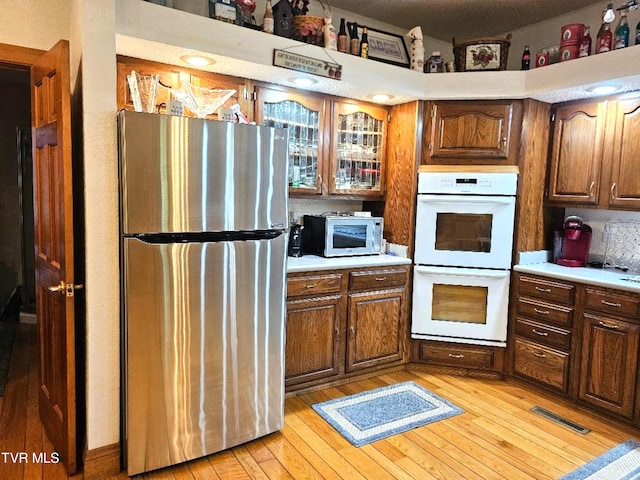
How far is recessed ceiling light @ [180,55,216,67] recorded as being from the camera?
7.95 ft

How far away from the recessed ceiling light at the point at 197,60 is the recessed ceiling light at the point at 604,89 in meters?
2.35

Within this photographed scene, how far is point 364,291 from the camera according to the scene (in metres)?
3.13

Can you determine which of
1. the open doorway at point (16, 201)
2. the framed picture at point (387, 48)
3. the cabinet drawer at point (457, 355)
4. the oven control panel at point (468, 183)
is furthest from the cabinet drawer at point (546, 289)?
the open doorway at point (16, 201)

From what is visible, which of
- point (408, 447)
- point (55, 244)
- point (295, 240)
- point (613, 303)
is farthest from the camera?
point (295, 240)

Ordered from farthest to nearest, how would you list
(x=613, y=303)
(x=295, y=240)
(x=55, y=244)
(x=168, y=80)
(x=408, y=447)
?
(x=295, y=240) < (x=613, y=303) < (x=168, y=80) < (x=408, y=447) < (x=55, y=244)

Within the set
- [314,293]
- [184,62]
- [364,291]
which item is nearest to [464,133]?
[364,291]

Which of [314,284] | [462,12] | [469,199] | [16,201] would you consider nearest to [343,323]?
[314,284]

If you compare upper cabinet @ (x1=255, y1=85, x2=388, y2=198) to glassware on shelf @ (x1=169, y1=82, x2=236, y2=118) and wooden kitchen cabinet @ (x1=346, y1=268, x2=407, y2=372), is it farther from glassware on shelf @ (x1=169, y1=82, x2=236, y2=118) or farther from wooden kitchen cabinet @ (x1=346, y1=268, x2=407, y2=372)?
wooden kitchen cabinet @ (x1=346, y1=268, x2=407, y2=372)

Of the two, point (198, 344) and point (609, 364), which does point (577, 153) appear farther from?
point (198, 344)

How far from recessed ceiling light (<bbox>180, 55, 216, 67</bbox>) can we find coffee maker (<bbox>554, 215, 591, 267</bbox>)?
107 inches

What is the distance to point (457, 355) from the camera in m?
3.35

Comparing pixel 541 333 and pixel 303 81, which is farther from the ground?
pixel 303 81

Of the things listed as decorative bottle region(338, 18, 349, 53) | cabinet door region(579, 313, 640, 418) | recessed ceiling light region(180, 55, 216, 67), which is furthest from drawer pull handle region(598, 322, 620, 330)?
recessed ceiling light region(180, 55, 216, 67)

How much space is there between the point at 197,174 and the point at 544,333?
8.21 feet
